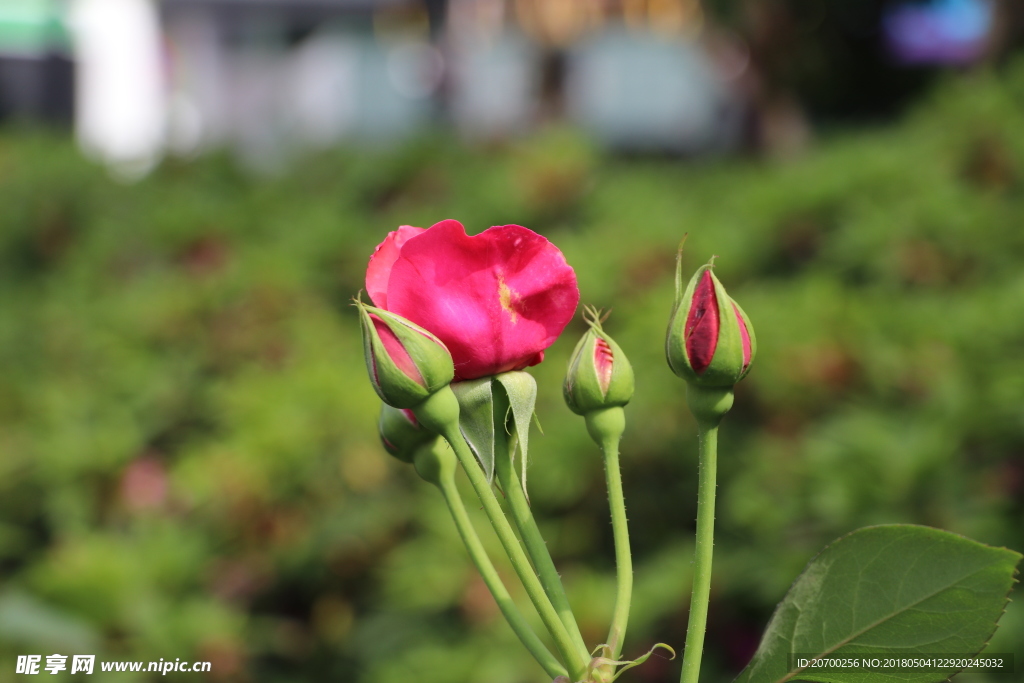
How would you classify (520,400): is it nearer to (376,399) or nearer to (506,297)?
(506,297)

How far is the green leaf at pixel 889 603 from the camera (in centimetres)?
30

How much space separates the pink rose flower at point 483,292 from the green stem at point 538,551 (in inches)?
1.8

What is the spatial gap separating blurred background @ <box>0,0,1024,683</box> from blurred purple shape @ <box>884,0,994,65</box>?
0.47 m

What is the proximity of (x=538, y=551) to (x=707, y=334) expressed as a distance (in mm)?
103

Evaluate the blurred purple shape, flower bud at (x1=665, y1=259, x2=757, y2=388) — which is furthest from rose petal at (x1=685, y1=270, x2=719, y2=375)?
the blurred purple shape

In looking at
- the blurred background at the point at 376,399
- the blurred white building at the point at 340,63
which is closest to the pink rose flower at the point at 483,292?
the blurred background at the point at 376,399

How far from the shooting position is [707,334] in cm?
32

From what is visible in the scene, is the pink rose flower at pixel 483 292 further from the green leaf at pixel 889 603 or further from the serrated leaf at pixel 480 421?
the green leaf at pixel 889 603

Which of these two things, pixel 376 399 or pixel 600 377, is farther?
pixel 376 399

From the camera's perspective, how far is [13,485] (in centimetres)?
181

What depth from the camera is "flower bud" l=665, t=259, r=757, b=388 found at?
0.32 m

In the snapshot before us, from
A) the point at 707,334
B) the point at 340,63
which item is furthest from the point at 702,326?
the point at 340,63

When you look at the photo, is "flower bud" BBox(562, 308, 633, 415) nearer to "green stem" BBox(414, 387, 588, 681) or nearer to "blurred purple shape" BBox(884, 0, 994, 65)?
"green stem" BBox(414, 387, 588, 681)

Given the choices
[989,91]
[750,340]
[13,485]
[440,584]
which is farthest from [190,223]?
[750,340]
